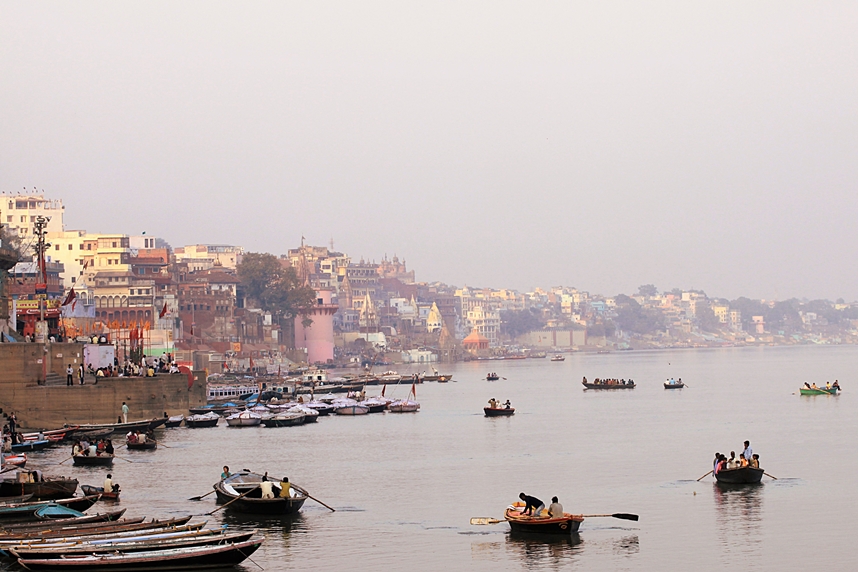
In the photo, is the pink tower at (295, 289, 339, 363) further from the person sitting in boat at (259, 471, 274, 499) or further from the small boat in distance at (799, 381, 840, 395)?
the person sitting in boat at (259, 471, 274, 499)

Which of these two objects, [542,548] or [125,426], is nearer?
[542,548]

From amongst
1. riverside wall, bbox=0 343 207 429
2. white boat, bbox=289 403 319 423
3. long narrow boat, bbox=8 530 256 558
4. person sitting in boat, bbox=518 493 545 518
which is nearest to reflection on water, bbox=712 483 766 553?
person sitting in boat, bbox=518 493 545 518

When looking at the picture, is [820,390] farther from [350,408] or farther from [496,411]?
[350,408]

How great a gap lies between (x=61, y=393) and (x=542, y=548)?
31.3 m

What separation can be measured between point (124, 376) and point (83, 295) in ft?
187

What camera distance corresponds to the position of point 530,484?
143ft

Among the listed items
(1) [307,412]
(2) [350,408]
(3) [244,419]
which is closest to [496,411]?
(2) [350,408]

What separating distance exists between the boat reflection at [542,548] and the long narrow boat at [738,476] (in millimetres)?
11117

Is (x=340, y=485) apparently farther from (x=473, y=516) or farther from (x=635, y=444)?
(x=635, y=444)

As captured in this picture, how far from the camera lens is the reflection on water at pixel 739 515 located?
31609mm

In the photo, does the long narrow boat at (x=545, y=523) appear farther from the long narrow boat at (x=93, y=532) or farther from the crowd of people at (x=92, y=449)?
the crowd of people at (x=92, y=449)

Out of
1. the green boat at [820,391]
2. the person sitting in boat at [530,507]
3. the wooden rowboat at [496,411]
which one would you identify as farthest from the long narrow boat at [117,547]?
the green boat at [820,391]

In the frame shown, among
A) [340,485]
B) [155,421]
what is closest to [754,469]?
[340,485]

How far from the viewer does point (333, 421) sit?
7769 centimetres
